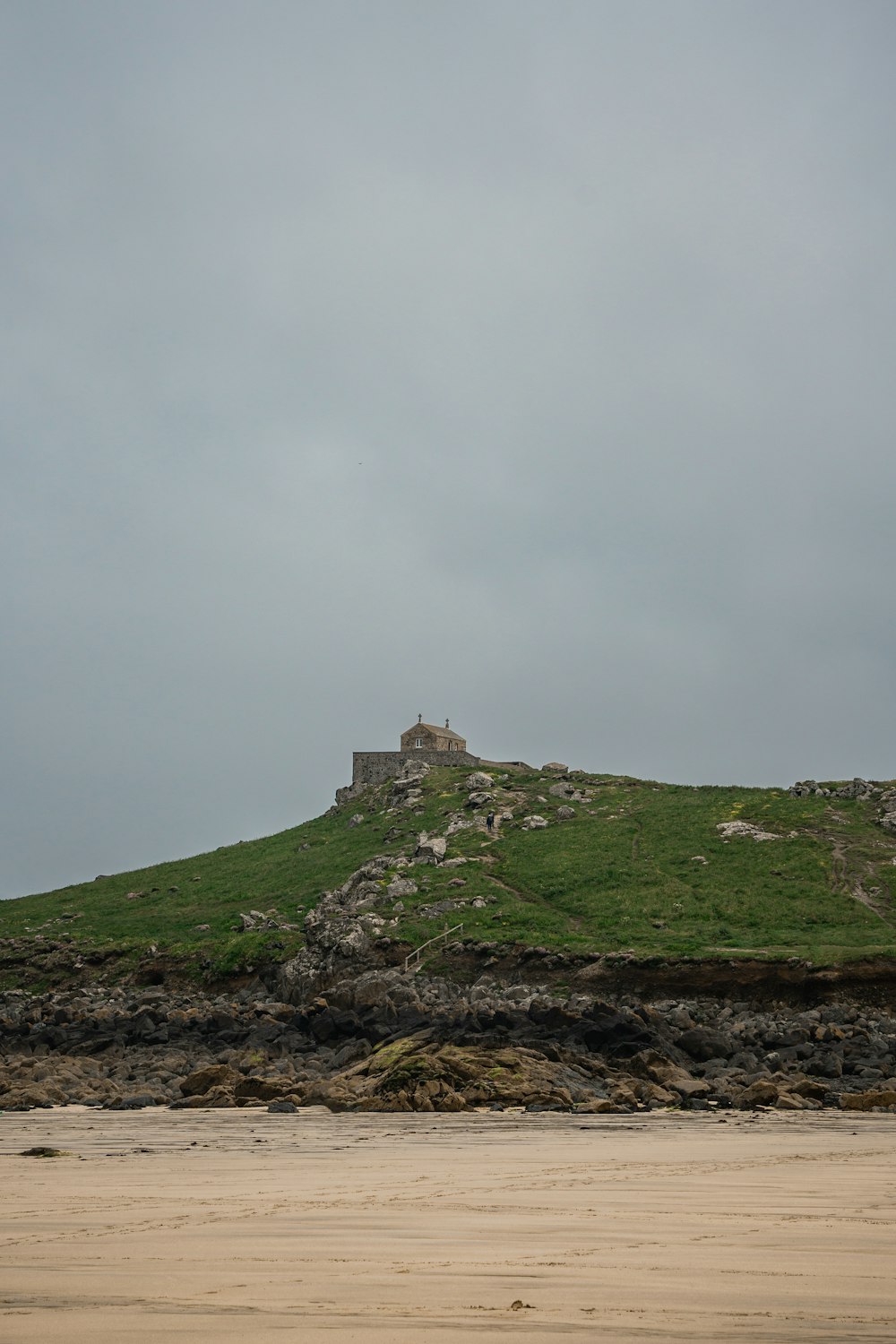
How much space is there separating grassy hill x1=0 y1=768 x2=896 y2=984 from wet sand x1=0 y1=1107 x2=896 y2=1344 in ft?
95.2

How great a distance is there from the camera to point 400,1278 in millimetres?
5898

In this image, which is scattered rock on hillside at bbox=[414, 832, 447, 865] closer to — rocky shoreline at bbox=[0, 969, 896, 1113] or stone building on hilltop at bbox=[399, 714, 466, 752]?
rocky shoreline at bbox=[0, 969, 896, 1113]

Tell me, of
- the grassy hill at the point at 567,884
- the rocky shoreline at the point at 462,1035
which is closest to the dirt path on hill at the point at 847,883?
the grassy hill at the point at 567,884

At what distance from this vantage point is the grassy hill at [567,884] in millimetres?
47031

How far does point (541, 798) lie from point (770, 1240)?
63.6 meters

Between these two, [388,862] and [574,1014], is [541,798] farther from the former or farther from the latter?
[574,1014]

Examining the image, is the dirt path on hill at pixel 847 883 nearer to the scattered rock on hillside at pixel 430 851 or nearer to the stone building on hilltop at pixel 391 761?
the scattered rock on hillside at pixel 430 851

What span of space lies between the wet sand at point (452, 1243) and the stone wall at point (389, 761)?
70478mm

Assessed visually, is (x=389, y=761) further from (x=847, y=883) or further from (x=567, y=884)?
(x=847, y=883)

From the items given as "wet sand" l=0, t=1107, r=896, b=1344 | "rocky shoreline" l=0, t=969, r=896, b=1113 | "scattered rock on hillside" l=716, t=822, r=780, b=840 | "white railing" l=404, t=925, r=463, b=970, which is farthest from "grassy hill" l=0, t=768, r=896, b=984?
"wet sand" l=0, t=1107, r=896, b=1344

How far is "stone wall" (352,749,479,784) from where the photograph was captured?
8600cm

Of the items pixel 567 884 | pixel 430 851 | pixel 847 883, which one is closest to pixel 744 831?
pixel 847 883

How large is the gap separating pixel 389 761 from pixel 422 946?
41.2 m

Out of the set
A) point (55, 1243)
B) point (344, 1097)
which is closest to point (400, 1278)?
point (55, 1243)
